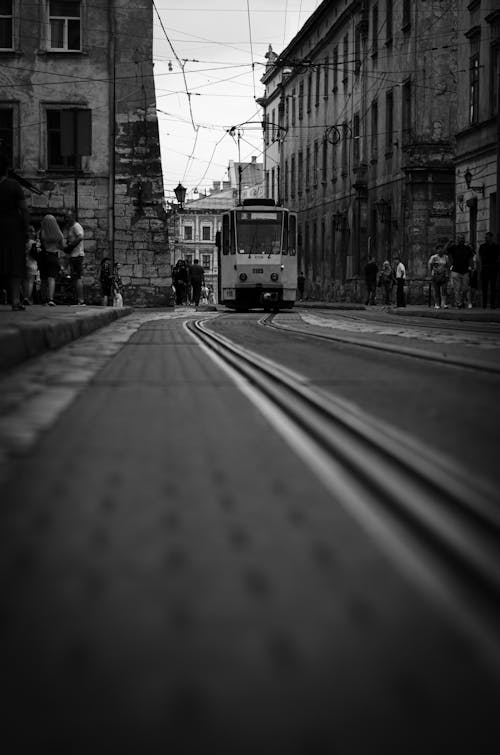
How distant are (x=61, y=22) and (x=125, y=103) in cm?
275

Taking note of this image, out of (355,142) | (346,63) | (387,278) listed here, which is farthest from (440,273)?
Result: (346,63)

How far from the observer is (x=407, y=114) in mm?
40031

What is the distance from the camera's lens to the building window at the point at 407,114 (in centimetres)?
3966

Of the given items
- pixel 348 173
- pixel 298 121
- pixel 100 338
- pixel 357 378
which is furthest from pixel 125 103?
pixel 298 121

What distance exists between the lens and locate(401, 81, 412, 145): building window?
1561 inches

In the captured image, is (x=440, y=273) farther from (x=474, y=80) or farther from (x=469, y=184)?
(x=474, y=80)

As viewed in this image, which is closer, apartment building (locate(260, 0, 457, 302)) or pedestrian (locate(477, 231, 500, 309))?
pedestrian (locate(477, 231, 500, 309))

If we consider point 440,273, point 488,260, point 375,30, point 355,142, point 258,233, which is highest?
point 375,30

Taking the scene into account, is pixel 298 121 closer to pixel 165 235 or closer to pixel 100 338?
pixel 165 235

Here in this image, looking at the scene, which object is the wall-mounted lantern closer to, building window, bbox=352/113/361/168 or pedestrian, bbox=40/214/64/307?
building window, bbox=352/113/361/168

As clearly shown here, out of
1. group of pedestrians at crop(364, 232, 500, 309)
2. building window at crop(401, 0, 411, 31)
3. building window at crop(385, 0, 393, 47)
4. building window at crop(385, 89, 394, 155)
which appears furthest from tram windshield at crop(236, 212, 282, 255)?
building window at crop(385, 0, 393, 47)

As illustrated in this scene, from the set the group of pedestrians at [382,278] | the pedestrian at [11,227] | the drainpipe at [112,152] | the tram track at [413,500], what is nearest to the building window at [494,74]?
the group of pedestrians at [382,278]

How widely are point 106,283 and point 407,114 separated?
1469 centimetres

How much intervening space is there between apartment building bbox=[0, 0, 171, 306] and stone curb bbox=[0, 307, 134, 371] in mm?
19712
